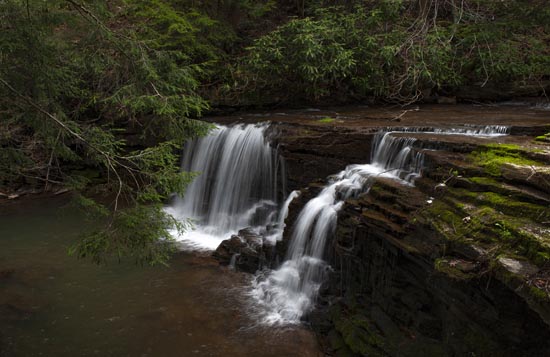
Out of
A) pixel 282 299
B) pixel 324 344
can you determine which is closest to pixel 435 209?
pixel 324 344

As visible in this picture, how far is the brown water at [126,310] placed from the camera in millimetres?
6523

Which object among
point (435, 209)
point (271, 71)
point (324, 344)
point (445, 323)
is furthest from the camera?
point (271, 71)

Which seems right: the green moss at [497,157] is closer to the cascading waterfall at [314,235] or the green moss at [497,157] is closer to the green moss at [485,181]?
the green moss at [485,181]

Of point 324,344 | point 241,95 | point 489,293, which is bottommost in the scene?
point 324,344

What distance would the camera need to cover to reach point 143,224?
5.73 metres

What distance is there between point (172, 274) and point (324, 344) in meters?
3.75

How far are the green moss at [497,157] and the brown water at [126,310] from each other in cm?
370

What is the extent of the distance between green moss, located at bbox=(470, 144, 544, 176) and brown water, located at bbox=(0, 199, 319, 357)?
12.1 feet

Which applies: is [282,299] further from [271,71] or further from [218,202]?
[271,71]

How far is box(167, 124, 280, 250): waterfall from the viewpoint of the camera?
10836 millimetres

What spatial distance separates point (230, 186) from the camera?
454 inches

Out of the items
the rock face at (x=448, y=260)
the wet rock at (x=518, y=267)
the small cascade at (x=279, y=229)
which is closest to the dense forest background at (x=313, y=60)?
the small cascade at (x=279, y=229)

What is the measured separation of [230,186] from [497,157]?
276 inches

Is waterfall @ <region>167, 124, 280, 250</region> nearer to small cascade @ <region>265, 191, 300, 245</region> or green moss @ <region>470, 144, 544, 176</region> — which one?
small cascade @ <region>265, 191, 300, 245</region>
